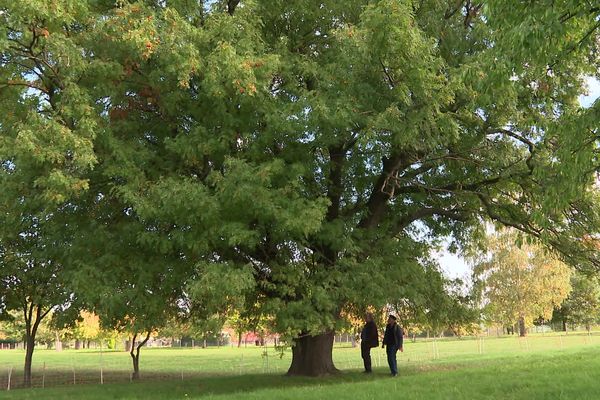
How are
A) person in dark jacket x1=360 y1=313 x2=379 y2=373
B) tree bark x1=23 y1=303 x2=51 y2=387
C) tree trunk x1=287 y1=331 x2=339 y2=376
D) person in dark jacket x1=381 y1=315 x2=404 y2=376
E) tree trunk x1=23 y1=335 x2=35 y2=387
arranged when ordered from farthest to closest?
tree bark x1=23 y1=303 x2=51 y2=387 < tree trunk x1=23 y1=335 x2=35 y2=387 < person in dark jacket x1=360 y1=313 x2=379 y2=373 < tree trunk x1=287 y1=331 x2=339 y2=376 < person in dark jacket x1=381 y1=315 x2=404 y2=376

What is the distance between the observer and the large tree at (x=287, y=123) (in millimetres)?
9172

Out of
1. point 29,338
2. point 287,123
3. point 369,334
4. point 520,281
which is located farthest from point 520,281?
point 287,123

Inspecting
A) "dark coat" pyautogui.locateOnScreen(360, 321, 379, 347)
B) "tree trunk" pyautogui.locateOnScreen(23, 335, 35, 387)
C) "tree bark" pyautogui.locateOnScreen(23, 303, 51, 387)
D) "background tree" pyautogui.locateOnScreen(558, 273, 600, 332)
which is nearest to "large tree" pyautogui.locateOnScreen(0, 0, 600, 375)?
"dark coat" pyautogui.locateOnScreen(360, 321, 379, 347)

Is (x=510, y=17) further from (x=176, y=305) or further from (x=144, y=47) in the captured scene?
(x=176, y=305)

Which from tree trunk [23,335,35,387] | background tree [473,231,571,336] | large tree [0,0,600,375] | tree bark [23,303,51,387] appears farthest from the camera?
background tree [473,231,571,336]

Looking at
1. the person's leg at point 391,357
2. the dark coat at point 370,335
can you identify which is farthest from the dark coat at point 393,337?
the dark coat at point 370,335

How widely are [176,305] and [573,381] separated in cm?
784

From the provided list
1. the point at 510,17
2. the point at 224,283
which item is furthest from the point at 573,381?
the point at 510,17

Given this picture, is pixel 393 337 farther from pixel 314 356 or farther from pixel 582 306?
pixel 582 306

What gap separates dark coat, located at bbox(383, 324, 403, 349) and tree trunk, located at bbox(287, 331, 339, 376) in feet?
4.45

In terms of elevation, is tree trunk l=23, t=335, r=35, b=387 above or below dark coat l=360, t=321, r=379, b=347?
below

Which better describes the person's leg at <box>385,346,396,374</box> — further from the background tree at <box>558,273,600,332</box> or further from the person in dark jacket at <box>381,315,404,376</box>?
the background tree at <box>558,273,600,332</box>

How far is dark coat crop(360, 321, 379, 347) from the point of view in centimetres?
1421

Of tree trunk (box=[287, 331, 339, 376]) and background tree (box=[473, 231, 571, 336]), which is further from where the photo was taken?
background tree (box=[473, 231, 571, 336])
